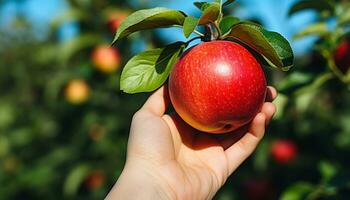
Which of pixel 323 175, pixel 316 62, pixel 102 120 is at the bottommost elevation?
pixel 102 120

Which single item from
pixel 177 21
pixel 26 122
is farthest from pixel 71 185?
pixel 177 21

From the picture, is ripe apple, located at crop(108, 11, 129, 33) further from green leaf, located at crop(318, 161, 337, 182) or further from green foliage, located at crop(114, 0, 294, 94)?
green foliage, located at crop(114, 0, 294, 94)

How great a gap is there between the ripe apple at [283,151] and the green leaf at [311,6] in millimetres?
960

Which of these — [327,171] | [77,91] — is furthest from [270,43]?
[77,91]

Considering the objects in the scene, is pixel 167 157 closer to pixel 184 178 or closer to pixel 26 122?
pixel 184 178

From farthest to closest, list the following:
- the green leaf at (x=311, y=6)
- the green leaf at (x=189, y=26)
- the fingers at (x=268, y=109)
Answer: the green leaf at (x=311, y=6) → the fingers at (x=268, y=109) → the green leaf at (x=189, y=26)

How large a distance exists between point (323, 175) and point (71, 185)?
1740 millimetres

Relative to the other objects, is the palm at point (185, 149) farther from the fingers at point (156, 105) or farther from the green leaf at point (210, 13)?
the green leaf at point (210, 13)

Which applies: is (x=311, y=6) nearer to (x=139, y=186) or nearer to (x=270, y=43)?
(x=270, y=43)

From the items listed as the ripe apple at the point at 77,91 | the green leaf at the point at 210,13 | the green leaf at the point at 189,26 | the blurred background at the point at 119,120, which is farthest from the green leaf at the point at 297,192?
the ripe apple at the point at 77,91

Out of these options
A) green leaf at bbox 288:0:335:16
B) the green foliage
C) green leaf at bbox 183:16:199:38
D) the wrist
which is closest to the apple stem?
the green foliage

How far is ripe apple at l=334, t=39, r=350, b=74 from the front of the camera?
2.11 metres

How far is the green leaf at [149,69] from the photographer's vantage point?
161 centimetres

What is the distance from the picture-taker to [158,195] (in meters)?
1.60
